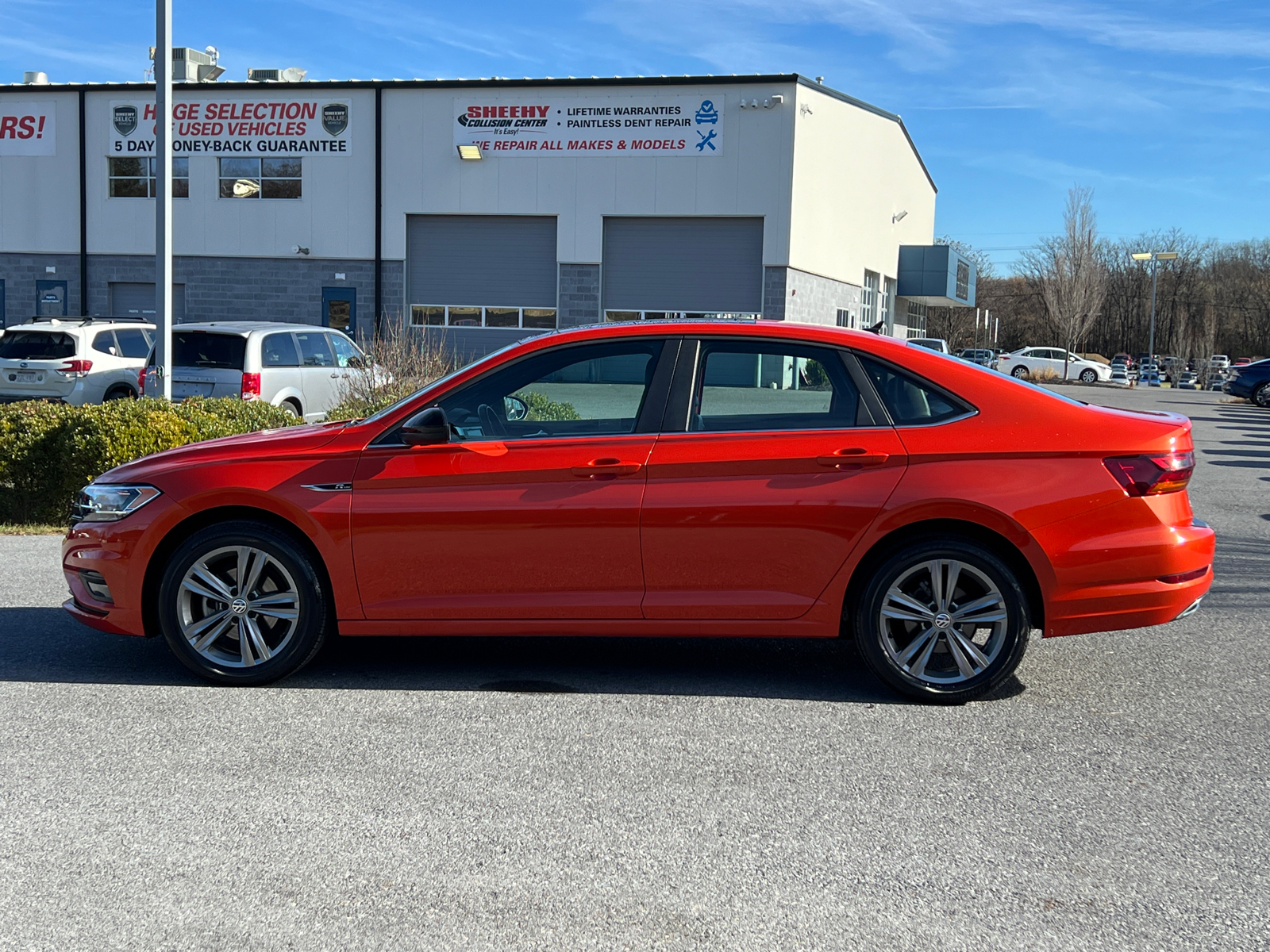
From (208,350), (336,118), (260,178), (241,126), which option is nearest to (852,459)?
(208,350)

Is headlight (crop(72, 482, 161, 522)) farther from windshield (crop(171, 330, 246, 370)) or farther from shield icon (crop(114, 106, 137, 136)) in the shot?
shield icon (crop(114, 106, 137, 136))

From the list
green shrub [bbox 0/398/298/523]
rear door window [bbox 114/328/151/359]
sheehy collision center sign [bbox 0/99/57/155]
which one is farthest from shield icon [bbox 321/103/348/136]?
green shrub [bbox 0/398/298/523]

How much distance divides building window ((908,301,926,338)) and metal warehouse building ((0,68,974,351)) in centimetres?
2036

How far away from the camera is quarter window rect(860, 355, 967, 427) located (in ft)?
16.9

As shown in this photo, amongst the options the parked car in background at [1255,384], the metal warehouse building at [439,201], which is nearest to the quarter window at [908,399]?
the metal warehouse building at [439,201]

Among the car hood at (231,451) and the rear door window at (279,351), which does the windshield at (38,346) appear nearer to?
the rear door window at (279,351)

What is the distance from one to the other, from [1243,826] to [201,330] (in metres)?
13.5

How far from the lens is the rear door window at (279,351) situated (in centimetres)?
1495

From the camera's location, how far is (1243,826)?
3.91m

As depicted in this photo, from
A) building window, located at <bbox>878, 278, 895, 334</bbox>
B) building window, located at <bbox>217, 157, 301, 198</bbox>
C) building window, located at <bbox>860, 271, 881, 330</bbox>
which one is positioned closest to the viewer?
building window, located at <bbox>217, 157, 301, 198</bbox>

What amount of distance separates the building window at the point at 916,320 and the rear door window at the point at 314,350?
133ft

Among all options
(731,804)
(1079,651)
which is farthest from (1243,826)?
(1079,651)

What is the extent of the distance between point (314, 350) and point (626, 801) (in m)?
13.1

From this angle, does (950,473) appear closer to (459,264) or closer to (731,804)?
(731,804)
